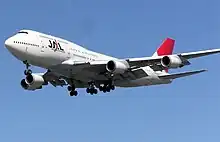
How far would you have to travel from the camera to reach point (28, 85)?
212 ft

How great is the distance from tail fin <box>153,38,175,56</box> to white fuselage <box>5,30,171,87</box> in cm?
1302

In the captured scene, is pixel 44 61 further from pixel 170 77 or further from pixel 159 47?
pixel 159 47

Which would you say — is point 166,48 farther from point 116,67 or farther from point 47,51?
point 47,51

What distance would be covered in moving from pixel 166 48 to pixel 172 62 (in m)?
15.5

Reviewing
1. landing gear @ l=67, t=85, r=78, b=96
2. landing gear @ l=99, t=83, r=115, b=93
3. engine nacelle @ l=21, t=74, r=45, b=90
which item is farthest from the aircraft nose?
landing gear @ l=99, t=83, r=115, b=93

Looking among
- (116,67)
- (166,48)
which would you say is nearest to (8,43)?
(116,67)

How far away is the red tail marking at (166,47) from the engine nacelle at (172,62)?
14.1 metres

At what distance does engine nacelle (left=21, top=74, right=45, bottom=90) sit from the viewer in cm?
6375

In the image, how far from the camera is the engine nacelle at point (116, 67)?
5944cm

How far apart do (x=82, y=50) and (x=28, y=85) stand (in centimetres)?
747

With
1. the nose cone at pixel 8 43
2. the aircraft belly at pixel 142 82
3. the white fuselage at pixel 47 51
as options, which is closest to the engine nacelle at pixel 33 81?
the white fuselage at pixel 47 51

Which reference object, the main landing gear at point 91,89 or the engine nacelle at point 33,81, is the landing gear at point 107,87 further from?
the engine nacelle at point 33,81

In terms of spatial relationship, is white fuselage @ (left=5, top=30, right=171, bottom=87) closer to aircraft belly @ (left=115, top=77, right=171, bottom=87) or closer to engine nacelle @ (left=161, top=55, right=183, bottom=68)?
aircraft belly @ (left=115, top=77, right=171, bottom=87)

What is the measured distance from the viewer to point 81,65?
194ft
